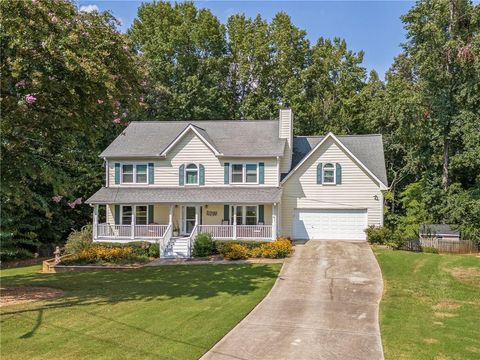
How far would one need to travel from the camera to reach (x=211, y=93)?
40.4 meters

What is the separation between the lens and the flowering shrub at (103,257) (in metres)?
23.7

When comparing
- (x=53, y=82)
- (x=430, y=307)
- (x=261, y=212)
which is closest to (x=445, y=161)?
(x=261, y=212)

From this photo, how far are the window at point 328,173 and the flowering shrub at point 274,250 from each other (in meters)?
5.90

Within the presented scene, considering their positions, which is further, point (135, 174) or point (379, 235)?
point (135, 174)

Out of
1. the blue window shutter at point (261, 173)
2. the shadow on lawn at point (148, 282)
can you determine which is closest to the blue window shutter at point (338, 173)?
the blue window shutter at point (261, 173)

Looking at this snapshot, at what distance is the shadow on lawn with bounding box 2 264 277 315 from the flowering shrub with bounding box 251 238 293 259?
203 cm

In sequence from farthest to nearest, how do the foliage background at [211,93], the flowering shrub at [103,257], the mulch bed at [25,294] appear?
the flowering shrub at [103,257] → the mulch bed at [25,294] → the foliage background at [211,93]

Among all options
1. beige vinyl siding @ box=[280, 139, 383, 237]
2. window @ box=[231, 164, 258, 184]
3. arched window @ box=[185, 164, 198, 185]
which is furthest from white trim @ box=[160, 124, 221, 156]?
beige vinyl siding @ box=[280, 139, 383, 237]

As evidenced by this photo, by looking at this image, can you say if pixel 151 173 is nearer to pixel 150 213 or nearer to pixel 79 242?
pixel 150 213

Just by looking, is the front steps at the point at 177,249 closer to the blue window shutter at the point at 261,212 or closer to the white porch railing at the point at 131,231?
the white porch railing at the point at 131,231

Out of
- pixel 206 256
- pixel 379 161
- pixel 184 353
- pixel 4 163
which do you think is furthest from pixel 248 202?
pixel 184 353

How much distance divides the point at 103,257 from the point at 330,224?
44.2 feet

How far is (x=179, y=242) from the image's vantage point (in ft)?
83.4

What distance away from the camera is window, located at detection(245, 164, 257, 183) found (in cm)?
2811
